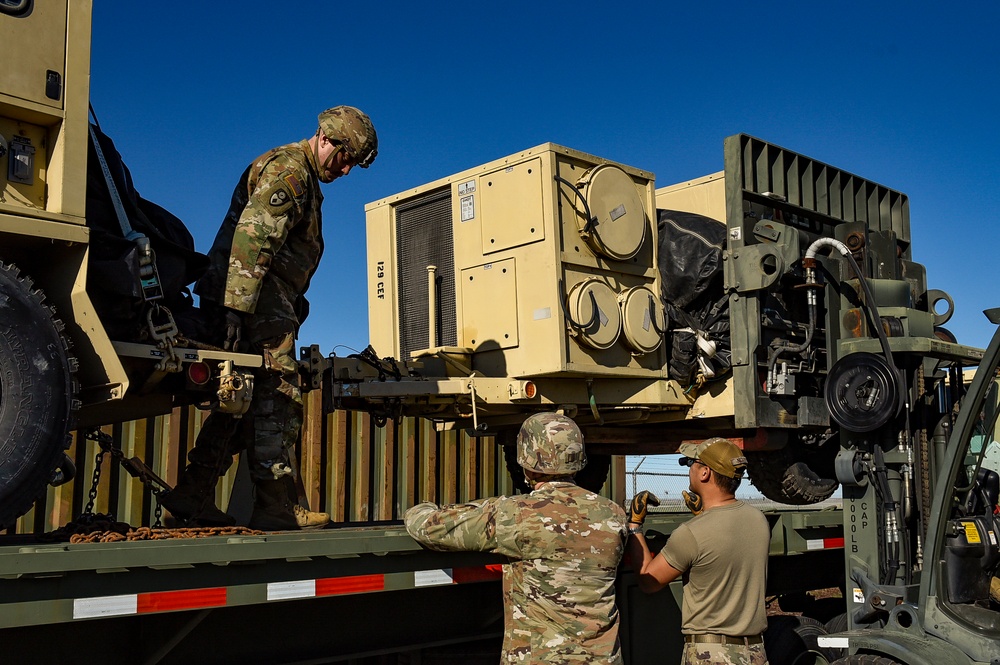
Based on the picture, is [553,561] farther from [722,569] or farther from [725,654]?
[725,654]

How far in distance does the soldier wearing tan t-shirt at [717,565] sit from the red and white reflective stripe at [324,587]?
1002mm

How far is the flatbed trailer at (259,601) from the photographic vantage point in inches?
112

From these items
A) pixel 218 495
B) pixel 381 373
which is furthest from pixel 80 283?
pixel 218 495

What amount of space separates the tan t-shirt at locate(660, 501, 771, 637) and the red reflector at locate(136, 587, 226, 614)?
1685mm

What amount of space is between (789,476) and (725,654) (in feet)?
11.2

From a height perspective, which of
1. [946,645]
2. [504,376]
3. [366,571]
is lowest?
[946,645]

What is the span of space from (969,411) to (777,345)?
2.40m

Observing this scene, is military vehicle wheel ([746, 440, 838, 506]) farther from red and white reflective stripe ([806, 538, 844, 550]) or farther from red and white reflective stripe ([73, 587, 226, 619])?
red and white reflective stripe ([73, 587, 226, 619])

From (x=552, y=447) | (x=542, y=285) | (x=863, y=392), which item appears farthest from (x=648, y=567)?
(x=542, y=285)

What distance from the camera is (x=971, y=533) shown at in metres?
4.50

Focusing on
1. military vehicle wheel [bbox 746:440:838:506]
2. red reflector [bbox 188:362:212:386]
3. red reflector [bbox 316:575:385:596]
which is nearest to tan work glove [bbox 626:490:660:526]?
red reflector [bbox 316:575:385:596]

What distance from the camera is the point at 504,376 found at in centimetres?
632

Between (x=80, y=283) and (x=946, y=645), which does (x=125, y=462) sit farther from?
(x=946, y=645)

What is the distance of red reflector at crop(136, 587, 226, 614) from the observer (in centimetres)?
296
